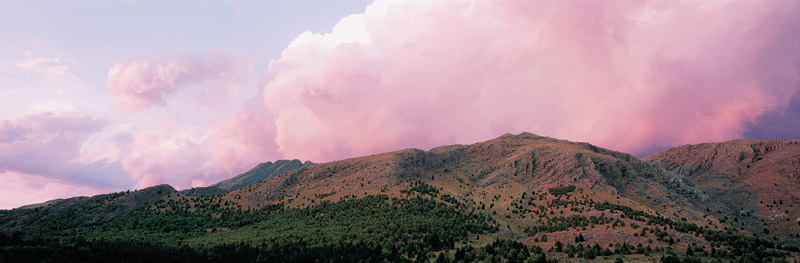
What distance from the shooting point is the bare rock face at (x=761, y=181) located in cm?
13962

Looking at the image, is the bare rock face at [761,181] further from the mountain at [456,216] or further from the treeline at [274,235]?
the treeline at [274,235]

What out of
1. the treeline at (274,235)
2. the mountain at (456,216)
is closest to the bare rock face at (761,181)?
the mountain at (456,216)

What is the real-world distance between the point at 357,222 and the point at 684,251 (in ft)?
250

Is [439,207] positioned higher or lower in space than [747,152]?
lower

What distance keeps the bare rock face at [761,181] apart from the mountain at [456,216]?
74 cm

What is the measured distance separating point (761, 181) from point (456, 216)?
541 ft

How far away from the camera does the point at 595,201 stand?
117125mm

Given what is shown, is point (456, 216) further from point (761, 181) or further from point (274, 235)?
point (761, 181)

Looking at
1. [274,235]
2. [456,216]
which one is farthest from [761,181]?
[274,235]

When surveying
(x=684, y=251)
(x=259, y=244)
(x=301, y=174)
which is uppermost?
(x=301, y=174)

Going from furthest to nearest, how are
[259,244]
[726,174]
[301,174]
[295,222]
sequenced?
[726,174] → [301,174] → [295,222] → [259,244]

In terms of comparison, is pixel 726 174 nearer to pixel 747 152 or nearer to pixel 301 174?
pixel 747 152

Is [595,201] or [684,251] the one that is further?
[595,201]

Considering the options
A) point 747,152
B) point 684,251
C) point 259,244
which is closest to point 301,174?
point 259,244
